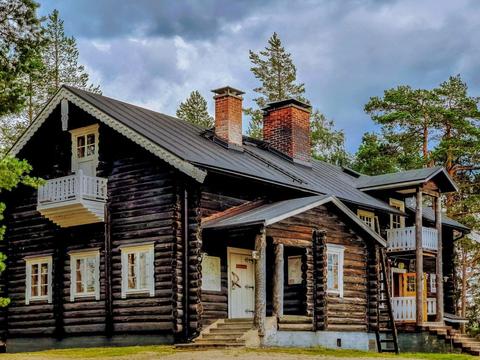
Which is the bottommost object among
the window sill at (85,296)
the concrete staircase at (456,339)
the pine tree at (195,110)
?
the concrete staircase at (456,339)

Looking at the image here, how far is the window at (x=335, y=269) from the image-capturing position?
27406mm

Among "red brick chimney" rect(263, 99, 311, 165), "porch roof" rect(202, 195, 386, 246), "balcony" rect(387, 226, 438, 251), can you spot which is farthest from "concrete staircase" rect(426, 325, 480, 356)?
"red brick chimney" rect(263, 99, 311, 165)

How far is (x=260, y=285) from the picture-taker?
23.4 m

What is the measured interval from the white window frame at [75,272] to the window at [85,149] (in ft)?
7.95

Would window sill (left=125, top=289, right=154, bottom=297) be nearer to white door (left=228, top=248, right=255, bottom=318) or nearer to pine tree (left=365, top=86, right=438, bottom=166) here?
white door (left=228, top=248, right=255, bottom=318)

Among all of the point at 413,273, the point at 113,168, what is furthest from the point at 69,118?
the point at 413,273

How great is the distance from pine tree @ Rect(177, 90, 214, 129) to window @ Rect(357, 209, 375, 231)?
92.4 ft

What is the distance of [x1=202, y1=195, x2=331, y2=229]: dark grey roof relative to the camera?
23.8m

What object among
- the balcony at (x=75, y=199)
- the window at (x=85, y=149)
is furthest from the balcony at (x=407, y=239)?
the window at (x=85, y=149)

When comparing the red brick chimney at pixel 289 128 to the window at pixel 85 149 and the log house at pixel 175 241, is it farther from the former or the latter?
the window at pixel 85 149

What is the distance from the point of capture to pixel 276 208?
25484 millimetres

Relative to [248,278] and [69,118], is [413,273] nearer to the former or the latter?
[248,278]

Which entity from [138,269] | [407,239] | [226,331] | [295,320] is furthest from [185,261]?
[407,239]

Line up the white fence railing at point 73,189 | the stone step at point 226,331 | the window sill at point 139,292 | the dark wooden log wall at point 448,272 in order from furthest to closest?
1. the dark wooden log wall at point 448,272
2. the white fence railing at point 73,189
3. the window sill at point 139,292
4. the stone step at point 226,331
